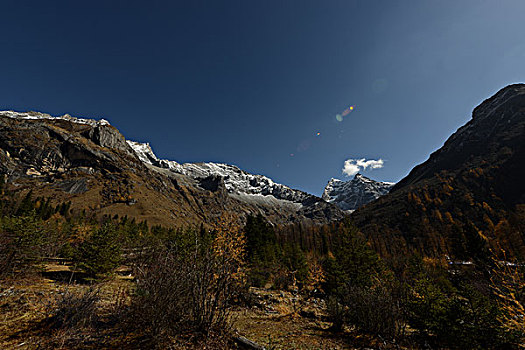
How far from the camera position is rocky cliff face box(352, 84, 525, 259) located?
76688 mm

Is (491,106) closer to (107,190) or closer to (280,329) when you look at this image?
(280,329)

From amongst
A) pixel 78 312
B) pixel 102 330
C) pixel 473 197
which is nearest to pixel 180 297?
pixel 102 330

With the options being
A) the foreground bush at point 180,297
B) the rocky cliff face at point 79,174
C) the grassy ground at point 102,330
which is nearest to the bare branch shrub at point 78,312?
the grassy ground at point 102,330

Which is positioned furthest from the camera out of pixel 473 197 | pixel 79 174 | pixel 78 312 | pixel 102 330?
pixel 79 174

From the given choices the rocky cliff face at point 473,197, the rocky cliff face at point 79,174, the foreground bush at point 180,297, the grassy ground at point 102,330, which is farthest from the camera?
the rocky cliff face at point 79,174

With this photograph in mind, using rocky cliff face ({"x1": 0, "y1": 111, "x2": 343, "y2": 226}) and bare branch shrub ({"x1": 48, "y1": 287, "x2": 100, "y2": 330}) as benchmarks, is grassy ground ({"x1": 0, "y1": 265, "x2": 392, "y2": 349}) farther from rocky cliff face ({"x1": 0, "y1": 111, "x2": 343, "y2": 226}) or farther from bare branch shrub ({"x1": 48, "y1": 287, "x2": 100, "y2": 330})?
rocky cliff face ({"x1": 0, "y1": 111, "x2": 343, "y2": 226})

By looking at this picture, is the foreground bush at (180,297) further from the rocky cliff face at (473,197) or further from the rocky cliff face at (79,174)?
the rocky cliff face at (79,174)

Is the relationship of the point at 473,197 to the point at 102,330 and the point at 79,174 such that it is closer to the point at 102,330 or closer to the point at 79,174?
the point at 102,330

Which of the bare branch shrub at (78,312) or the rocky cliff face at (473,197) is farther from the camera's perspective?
the rocky cliff face at (473,197)

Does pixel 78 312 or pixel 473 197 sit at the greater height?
pixel 473 197

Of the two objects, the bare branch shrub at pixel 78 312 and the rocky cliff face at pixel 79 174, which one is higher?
the rocky cliff face at pixel 79 174

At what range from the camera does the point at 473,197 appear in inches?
3912

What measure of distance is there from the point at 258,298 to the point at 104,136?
753 ft

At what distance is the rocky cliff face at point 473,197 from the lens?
7669cm
